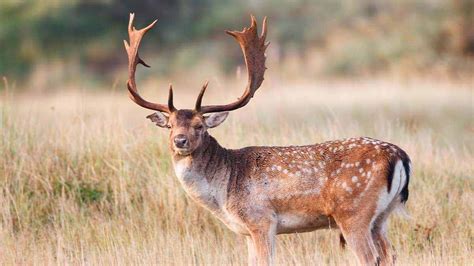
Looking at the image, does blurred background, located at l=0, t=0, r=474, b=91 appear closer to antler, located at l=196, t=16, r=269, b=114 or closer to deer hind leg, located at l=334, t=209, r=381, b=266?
antler, located at l=196, t=16, r=269, b=114

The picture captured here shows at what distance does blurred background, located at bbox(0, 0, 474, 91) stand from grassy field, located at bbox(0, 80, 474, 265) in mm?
19786

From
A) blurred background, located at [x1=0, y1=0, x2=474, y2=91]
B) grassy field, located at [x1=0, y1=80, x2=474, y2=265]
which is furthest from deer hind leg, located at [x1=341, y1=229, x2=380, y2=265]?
blurred background, located at [x1=0, y1=0, x2=474, y2=91]

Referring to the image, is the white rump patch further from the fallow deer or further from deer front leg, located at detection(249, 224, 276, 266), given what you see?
deer front leg, located at detection(249, 224, 276, 266)

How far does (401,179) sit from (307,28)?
3185 centimetres

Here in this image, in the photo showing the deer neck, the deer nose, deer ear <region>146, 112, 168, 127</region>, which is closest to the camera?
the deer nose

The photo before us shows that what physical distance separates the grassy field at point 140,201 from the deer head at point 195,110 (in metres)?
1.26

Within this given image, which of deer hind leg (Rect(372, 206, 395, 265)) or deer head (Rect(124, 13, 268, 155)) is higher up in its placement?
deer head (Rect(124, 13, 268, 155))

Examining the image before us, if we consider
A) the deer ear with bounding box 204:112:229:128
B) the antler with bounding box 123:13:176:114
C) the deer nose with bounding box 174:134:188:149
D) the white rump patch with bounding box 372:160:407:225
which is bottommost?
the white rump patch with bounding box 372:160:407:225

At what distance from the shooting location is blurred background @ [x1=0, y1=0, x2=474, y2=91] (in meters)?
33.3

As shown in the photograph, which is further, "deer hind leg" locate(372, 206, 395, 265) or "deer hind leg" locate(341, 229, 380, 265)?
"deer hind leg" locate(372, 206, 395, 265)

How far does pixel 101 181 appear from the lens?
11.1 meters

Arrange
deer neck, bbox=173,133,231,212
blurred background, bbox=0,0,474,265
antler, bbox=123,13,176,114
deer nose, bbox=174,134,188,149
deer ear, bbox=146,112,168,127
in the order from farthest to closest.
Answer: blurred background, bbox=0,0,474,265 → antler, bbox=123,13,176,114 → deer ear, bbox=146,112,168,127 → deer neck, bbox=173,133,231,212 → deer nose, bbox=174,134,188,149

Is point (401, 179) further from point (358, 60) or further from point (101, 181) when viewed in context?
point (358, 60)

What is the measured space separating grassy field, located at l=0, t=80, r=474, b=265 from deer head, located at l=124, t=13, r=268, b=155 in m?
1.26
